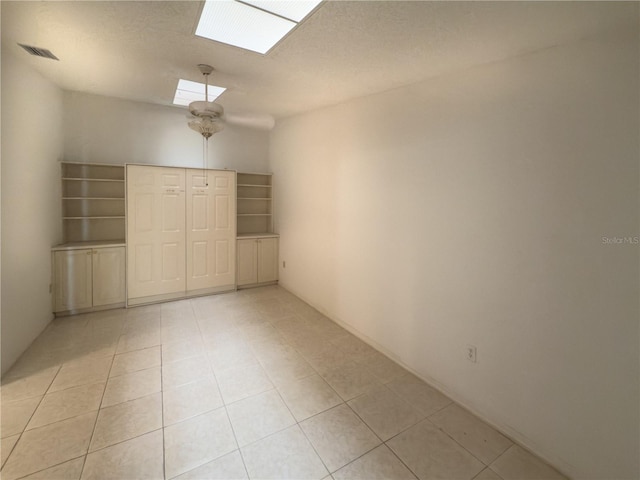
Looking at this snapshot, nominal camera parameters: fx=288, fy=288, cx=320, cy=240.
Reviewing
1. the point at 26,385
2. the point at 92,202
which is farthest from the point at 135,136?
the point at 26,385

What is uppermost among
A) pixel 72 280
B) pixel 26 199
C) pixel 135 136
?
pixel 135 136

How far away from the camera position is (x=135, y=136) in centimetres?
411

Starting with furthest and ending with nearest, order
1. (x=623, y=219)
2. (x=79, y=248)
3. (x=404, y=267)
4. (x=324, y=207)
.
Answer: (x=324, y=207), (x=79, y=248), (x=404, y=267), (x=623, y=219)

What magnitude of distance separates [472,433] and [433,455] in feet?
1.25

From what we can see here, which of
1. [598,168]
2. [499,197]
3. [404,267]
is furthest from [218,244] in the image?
[598,168]

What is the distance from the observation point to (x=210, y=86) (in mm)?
3252

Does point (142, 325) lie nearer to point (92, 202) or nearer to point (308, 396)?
point (92, 202)

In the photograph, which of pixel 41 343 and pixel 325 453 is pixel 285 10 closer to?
pixel 325 453

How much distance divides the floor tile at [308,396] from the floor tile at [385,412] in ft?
0.61

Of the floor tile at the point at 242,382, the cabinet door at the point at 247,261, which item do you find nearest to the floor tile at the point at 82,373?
the floor tile at the point at 242,382

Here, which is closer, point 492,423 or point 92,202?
point 492,423

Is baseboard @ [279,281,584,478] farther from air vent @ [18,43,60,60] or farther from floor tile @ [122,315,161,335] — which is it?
air vent @ [18,43,60,60]

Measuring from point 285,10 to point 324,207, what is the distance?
227 centimetres

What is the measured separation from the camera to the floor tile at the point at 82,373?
234 centimetres
